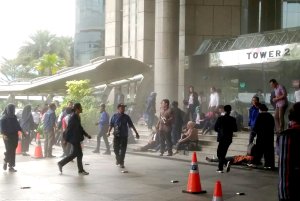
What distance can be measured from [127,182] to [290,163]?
6.20 meters

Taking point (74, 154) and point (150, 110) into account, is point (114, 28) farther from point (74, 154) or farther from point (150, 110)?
point (74, 154)

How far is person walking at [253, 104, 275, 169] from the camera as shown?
1172 centimetres

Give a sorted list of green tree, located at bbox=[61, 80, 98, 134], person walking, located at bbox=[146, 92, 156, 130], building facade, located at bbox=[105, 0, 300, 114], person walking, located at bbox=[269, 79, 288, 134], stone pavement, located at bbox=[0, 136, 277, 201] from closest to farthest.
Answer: stone pavement, located at bbox=[0, 136, 277, 201], person walking, located at bbox=[269, 79, 288, 134], person walking, located at bbox=[146, 92, 156, 130], building facade, located at bbox=[105, 0, 300, 114], green tree, located at bbox=[61, 80, 98, 134]

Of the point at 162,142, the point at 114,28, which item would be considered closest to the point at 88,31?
the point at 114,28

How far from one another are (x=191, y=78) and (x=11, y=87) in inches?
414

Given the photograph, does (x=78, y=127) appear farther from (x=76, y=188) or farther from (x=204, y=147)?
(x=204, y=147)

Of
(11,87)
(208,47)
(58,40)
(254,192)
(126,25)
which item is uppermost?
(58,40)

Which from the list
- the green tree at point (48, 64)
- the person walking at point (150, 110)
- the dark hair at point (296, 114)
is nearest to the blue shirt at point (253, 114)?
the person walking at point (150, 110)

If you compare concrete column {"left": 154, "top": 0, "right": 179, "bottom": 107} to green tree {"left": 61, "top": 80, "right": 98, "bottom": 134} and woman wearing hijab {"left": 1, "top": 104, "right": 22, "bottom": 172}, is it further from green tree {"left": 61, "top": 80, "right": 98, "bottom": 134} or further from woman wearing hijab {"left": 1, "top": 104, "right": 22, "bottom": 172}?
woman wearing hijab {"left": 1, "top": 104, "right": 22, "bottom": 172}

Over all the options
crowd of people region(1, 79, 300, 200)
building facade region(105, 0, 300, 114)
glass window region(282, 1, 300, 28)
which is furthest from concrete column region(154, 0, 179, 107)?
glass window region(282, 1, 300, 28)

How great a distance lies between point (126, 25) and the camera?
28891mm

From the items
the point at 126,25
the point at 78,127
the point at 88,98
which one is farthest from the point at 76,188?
the point at 126,25

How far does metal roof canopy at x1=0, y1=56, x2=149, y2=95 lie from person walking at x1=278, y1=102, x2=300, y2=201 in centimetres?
1837

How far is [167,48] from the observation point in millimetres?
23078
